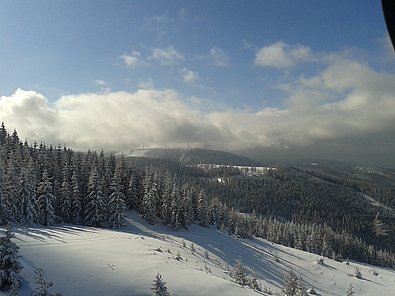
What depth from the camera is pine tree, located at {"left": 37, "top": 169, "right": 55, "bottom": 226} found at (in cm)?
5691

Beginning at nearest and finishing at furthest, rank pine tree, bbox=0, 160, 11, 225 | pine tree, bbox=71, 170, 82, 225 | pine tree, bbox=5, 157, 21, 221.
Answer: pine tree, bbox=0, 160, 11, 225 → pine tree, bbox=5, 157, 21, 221 → pine tree, bbox=71, 170, 82, 225

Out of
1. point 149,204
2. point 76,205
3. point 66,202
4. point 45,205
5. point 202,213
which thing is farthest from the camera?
point 202,213

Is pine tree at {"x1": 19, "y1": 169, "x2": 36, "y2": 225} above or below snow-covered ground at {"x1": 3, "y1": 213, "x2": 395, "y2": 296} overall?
above

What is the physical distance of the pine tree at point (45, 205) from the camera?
187 ft

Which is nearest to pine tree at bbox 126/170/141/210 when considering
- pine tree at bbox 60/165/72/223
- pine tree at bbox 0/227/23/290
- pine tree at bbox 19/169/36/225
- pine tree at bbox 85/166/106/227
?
pine tree at bbox 85/166/106/227

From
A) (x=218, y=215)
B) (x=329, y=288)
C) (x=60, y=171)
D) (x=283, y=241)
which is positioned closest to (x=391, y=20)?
(x=329, y=288)

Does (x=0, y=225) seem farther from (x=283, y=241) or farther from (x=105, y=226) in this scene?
(x=283, y=241)

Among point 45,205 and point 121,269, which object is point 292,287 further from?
point 45,205

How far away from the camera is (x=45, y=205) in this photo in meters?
57.7

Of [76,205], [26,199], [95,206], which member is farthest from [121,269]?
[76,205]

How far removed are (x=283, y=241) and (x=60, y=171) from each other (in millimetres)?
77567

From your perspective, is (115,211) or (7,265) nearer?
(7,265)

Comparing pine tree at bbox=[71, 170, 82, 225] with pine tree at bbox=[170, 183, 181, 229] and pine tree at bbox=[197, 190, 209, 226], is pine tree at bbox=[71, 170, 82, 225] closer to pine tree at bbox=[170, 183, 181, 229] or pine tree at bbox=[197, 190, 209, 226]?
pine tree at bbox=[170, 183, 181, 229]

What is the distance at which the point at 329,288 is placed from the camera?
60.8 m
